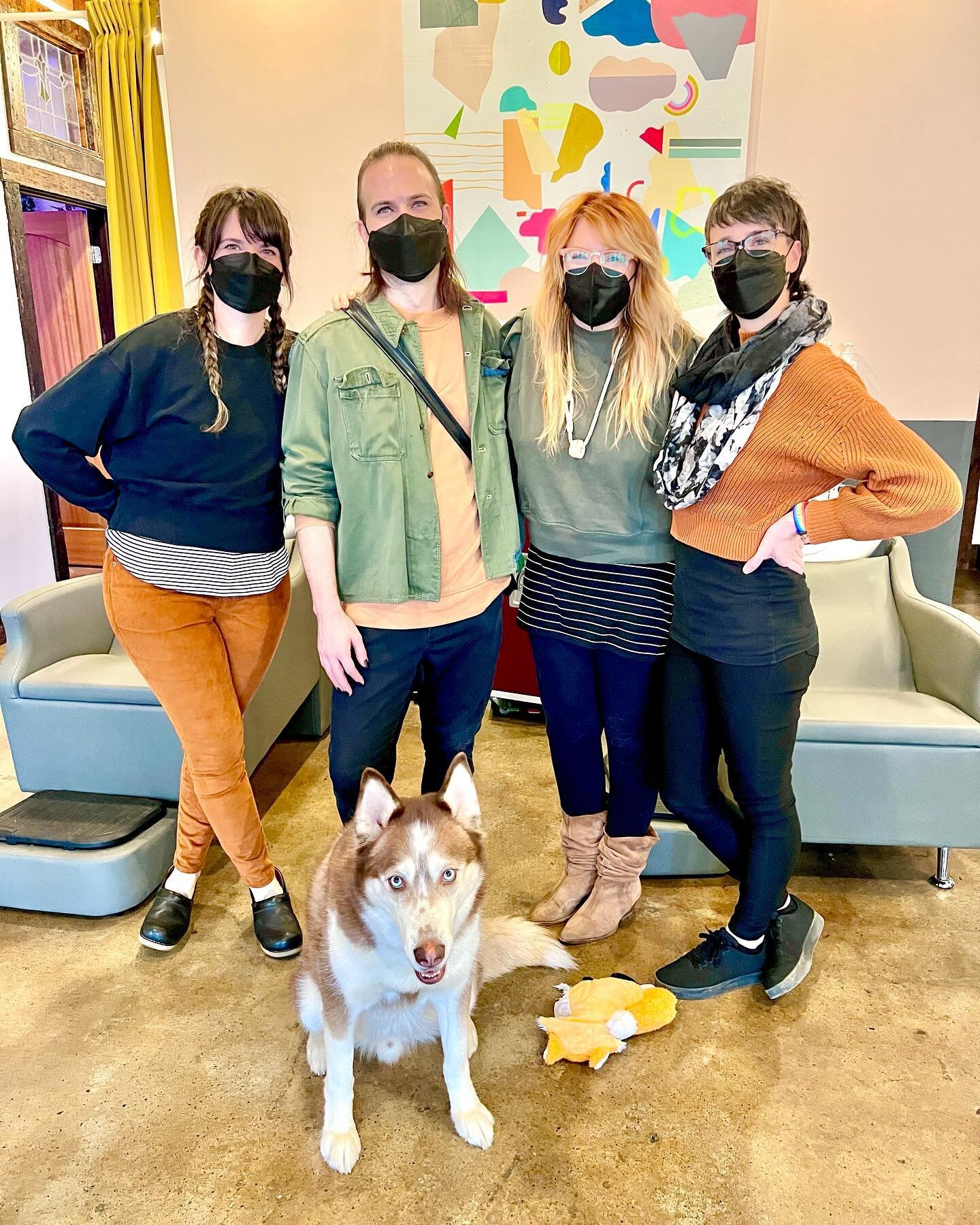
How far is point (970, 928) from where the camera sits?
2.27 m

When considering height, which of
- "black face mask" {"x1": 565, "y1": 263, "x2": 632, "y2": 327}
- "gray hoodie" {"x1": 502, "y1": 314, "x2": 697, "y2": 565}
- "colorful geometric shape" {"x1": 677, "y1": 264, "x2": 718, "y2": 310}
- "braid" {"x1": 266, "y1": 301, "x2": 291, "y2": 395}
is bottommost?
"gray hoodie" {"x1": 502, "y1": 314, "x2": 697, "y2": 565}

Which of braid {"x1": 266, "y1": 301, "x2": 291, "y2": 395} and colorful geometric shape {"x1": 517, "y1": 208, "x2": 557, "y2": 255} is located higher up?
colorful geometric shape {"x1": 517, "y1": 208, "x2": 557, "y2": 255}

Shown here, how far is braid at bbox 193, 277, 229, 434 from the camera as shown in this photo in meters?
1.75

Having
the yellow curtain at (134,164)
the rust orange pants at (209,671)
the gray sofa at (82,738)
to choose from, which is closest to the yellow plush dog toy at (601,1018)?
the rust orange pants at (209,671)

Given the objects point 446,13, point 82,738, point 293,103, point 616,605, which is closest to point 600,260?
point 616,605

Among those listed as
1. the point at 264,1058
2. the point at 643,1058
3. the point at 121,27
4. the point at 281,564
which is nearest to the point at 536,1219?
the point at 643,1058

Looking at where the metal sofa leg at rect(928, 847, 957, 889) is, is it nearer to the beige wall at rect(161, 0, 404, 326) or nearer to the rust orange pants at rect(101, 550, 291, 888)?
the rust orange pants at rect(101, 550, 291, 888)

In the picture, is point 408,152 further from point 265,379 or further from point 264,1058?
point 264,1058

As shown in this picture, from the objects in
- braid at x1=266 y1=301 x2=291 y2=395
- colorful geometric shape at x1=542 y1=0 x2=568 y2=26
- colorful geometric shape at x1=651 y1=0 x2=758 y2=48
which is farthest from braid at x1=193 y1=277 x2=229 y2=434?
colorful geometric shape at x1=651 y1=0 x2=758 y2=48

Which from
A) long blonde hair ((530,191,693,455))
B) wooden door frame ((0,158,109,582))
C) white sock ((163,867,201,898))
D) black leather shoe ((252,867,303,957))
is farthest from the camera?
wooden door frame ((0,158,109,582))

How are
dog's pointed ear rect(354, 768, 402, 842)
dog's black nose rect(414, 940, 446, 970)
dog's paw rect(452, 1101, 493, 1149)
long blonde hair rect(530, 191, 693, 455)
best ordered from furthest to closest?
long blonde hair rect(530, 191, 693, 455)
dog's paw rect(452, 1101, 493, 1149)
dog's pointed ear rect(354, 768, 402, 842)
dog's black nose rect(414, 940, 446, 970)

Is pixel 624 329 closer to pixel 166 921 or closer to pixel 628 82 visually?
pixel 166 921

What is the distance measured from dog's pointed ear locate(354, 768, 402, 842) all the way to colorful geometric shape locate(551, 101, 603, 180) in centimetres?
306

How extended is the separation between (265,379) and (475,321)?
1.59 feet
